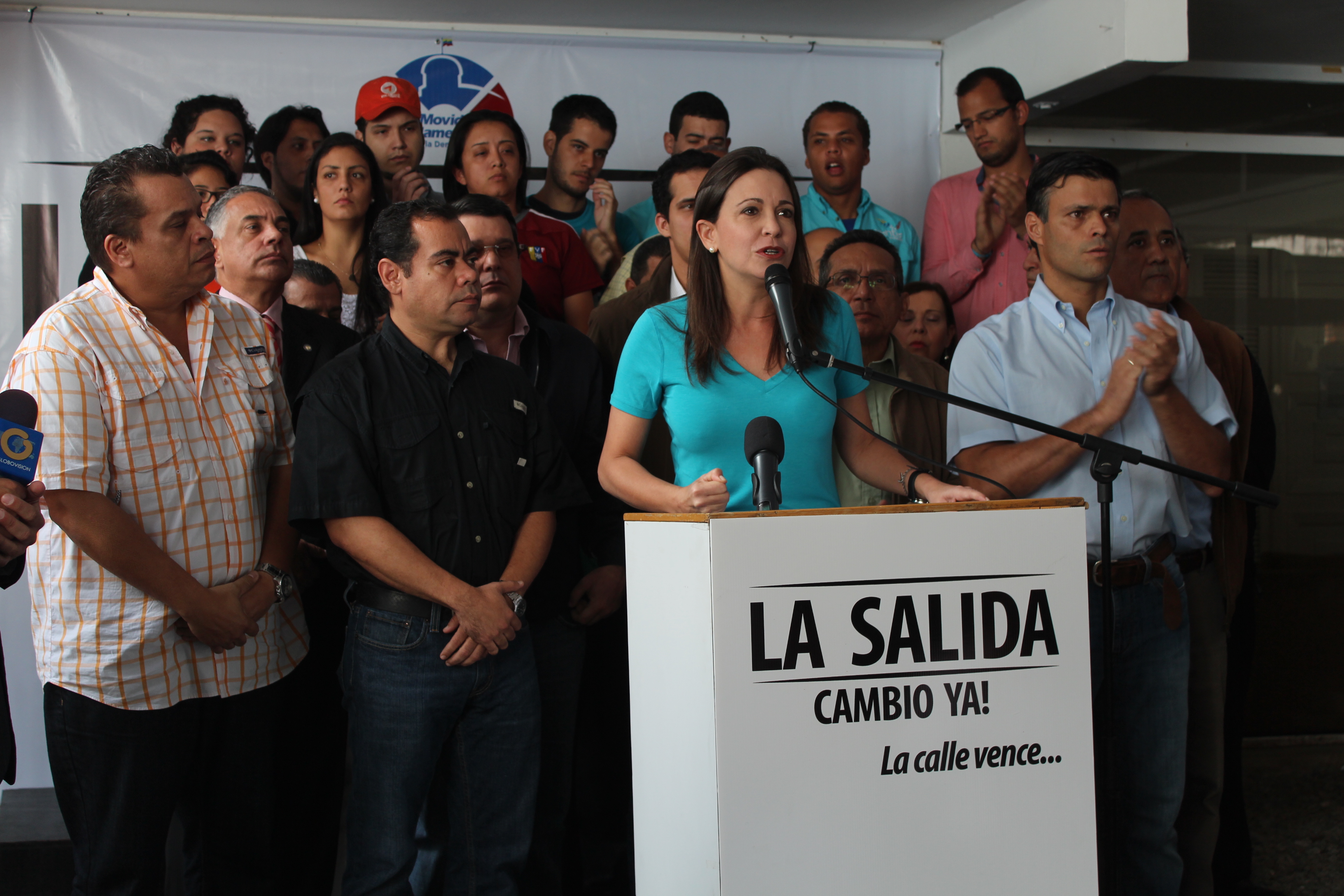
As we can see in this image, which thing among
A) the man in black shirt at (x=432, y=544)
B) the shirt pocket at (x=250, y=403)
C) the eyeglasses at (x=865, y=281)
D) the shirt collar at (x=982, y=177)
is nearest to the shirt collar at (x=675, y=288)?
the eyeglasses at (x=865, y=281)

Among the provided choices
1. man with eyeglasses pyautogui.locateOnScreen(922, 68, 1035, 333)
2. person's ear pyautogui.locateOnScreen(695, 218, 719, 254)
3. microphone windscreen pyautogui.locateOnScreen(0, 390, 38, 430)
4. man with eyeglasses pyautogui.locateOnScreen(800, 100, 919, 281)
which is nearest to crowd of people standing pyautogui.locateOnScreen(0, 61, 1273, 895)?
person's ear pyautogui.locateOnScreen(695, 218, 719, 254)

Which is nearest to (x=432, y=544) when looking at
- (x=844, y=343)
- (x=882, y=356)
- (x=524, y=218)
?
(x=844, y=343)

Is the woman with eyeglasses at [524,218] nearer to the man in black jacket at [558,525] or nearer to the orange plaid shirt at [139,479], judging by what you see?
the man in black jacket at [558,525]

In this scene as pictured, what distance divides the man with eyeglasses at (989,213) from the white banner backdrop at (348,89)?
52cm

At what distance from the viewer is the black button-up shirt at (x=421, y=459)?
6.93 feet

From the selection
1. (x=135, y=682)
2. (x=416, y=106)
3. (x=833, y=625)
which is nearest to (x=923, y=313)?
(x=416, y=106)

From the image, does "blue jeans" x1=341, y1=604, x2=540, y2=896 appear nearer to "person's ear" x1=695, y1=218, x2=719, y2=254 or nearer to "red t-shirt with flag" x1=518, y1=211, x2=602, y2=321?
"person's ear" x1=695, y1=218, x2=719, y2=254

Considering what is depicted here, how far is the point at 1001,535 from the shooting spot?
1.51 metres

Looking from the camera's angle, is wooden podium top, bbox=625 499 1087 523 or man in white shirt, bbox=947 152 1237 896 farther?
man in white shirt, bbox=947 152 1237 896

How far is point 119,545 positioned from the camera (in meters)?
1.92

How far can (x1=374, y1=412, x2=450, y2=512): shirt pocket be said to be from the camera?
2.16 m

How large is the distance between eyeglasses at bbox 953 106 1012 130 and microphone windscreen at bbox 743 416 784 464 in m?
2.97

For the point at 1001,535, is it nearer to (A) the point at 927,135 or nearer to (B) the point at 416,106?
(B) the point at 416,106

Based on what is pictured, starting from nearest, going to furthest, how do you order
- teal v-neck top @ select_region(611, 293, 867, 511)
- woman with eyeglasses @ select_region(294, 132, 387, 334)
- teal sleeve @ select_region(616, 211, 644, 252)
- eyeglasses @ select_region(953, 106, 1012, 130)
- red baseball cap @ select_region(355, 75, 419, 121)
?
teal v-neck top @ select_region(611, 293, 867, 511)
woman with eyeglasses @ select_region(294, 132, 387, 334)
red baseball cap @ select_region(355, 75, 419, 121)
eyeglasses @ select_region(953, 106, 1012, 130)
teal sleeve @ select_region(616, 211, 644, 252)
